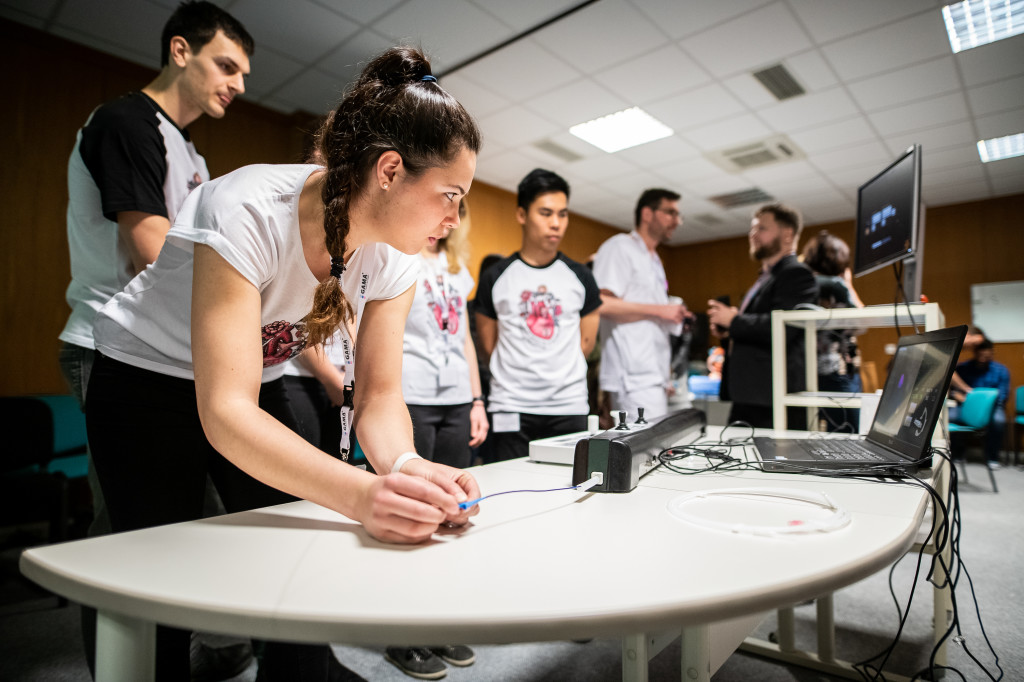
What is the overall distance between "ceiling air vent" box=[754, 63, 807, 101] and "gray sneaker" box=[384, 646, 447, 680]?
13.3ft

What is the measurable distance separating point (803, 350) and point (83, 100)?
448 cm

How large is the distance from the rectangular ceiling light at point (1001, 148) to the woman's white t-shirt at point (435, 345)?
220 inches

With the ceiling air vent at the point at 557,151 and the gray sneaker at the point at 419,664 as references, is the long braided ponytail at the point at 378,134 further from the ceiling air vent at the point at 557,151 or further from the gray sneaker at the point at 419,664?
the ceiling air vent at the point at 557,151

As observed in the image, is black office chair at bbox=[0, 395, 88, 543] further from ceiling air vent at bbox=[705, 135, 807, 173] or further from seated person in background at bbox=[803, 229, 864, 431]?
ceiling air vent at bbox=[705, 135, 807, 173]

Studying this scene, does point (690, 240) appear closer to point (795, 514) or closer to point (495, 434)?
point (495, 434)

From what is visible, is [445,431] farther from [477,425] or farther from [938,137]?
[938,137]

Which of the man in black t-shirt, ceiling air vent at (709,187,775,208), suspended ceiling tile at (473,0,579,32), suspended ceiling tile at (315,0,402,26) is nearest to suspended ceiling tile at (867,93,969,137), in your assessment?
ceiling air vent at (709,187,775,208)

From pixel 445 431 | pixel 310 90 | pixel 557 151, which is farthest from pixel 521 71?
pixel 445 431

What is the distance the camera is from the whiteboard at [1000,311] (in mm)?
6406

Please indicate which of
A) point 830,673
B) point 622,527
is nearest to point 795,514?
point 622,527

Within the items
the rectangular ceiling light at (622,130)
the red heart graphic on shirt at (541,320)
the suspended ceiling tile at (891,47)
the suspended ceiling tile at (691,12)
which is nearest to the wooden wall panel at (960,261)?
the rectangular ceiling light at (622,130)

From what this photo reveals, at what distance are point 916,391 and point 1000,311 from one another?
723 cm

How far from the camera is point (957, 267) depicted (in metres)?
6.84

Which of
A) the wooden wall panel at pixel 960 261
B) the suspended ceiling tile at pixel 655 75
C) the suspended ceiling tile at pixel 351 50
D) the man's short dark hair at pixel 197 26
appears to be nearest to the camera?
the man's short dark hair at pixel 197 26
